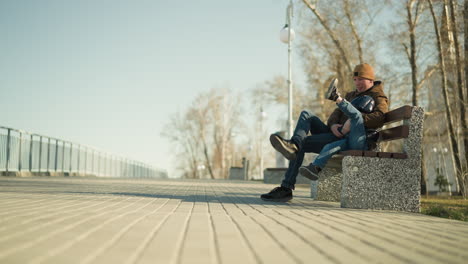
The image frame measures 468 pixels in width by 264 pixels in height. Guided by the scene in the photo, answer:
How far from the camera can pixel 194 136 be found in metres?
50.0

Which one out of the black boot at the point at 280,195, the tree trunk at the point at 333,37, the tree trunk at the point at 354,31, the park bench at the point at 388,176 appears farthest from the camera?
the tree trunk at the point at 333,37

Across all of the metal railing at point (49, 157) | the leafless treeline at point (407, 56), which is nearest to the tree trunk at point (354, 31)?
the leafless treeline at point (407, 56)

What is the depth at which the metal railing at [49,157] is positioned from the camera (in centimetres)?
1798

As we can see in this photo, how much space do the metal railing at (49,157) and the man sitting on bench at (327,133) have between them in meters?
14.0

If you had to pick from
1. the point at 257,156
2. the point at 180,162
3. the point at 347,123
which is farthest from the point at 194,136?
the point at 347,123

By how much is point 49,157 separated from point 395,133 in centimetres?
1931

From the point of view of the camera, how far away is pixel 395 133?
5.96 meters

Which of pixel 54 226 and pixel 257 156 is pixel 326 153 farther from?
pixel 257 156

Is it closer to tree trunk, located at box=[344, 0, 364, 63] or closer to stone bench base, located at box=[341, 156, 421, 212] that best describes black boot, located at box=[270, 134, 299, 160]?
stone bench base, located at box=[341, 156, 421, 212]

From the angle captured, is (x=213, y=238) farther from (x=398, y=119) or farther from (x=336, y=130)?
(x=336, y=130)

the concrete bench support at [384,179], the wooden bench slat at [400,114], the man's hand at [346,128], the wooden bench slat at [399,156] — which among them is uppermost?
the wooden bench slat at [400,114]

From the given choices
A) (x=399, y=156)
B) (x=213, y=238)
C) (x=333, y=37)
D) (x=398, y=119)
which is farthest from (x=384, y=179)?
(x=333, y=37)

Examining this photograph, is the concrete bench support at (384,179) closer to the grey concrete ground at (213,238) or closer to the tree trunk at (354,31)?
the grey concrete ground at (213,238)

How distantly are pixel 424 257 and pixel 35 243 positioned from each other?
206 cm
